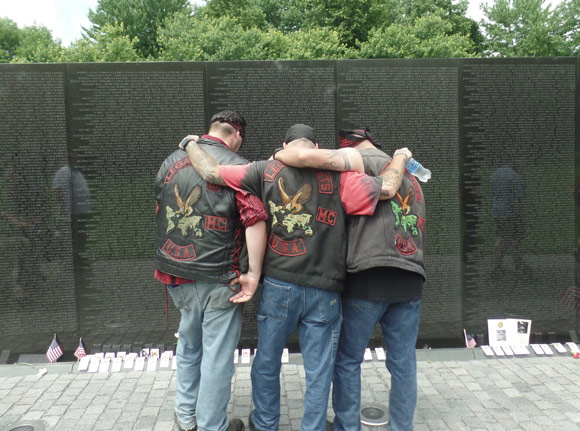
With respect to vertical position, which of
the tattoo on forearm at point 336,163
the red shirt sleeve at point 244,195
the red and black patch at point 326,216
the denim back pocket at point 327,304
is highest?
the tattoo on forearm at point 336,163

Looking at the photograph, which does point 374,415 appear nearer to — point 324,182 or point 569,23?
point 324,182

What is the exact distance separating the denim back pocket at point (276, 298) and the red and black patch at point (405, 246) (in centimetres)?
71

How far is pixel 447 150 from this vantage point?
5137 mm

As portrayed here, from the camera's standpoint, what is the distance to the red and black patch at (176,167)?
3.26 m

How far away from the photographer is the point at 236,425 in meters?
3.45

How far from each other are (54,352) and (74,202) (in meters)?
1.51

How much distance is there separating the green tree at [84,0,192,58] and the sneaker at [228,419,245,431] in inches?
1028

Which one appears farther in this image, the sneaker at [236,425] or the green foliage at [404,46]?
the green foliage at [404,46]

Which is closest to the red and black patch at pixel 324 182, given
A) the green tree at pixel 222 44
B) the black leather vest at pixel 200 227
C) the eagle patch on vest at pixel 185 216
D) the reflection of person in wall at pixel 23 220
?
the black leather vest at pixel 200 227

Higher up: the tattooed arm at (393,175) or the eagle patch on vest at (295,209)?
the tattooed arm at (393,175)

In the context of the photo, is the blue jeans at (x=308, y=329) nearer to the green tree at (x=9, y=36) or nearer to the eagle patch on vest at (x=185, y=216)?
the eagle patch on vest at (x=185, y=216)

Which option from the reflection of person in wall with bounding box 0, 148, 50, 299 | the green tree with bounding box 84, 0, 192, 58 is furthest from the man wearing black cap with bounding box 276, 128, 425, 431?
the green tree with bounding box 84, 0, 192, 58

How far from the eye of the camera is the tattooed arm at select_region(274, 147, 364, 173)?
2.96 m

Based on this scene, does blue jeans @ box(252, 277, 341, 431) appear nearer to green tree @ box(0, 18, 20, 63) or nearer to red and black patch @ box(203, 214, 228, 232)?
red and black patch @ box(203, 214, 228, 232)
